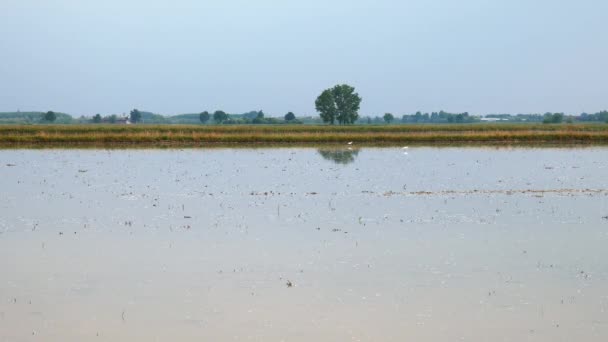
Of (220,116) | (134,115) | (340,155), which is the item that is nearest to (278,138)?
(340,155)

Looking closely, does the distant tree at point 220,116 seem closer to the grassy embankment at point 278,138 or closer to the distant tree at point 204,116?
the distant tree at point 204,116

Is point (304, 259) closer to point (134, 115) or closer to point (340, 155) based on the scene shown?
point (340, 155)

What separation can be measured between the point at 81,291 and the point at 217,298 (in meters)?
1.83

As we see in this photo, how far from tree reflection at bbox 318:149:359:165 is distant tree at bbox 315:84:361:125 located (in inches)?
2302

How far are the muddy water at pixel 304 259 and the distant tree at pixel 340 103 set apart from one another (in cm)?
7505

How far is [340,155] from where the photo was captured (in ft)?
119

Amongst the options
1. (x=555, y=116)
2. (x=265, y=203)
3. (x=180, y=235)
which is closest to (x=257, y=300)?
(x=180, y=235)

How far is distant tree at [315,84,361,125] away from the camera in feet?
325

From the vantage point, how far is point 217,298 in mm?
9617

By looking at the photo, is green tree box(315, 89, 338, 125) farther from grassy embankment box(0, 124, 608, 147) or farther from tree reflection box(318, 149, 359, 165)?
tree reflection box(318, 149, 359, 165)

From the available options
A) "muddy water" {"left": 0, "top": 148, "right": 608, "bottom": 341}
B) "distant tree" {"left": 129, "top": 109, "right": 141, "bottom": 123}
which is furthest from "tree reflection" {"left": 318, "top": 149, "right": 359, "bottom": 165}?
"distant tree" {"left": 129, "top": 109, "right": 141, "bottom": 123}

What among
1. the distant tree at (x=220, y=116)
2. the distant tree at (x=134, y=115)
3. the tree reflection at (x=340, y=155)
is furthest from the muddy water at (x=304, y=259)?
the distant tree at (x=134, y=115)

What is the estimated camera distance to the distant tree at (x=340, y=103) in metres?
99.0

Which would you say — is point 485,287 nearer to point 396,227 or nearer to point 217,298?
point 217,298
